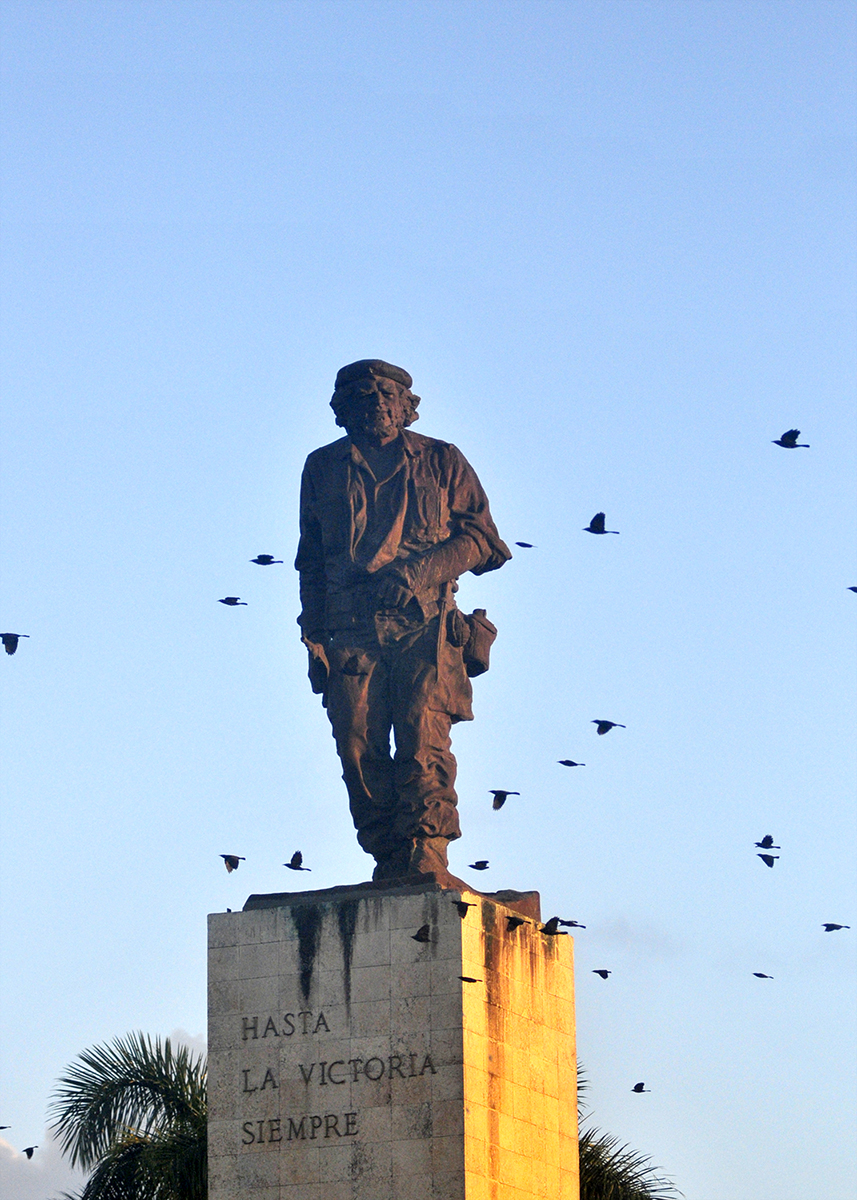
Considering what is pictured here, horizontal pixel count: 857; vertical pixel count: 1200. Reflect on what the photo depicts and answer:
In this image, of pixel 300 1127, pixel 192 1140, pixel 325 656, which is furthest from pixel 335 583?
pixel 192 1140

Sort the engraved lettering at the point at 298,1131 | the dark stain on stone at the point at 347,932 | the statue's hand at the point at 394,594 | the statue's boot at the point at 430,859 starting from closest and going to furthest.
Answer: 1. the engraved lettering at the point at 298,1131
2. the dark stain on stone at the point at 347,932
3. the statue's boot at the point at 430,859
4. the statue's hand at the point at 394,594

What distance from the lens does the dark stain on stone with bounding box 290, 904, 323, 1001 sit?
21.5m

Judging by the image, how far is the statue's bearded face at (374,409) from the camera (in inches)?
922

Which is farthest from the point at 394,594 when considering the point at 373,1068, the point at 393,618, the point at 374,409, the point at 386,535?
the point at 373,1068

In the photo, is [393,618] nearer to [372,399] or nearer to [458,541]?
[458,541]

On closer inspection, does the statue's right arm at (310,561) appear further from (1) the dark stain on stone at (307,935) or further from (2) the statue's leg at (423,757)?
(1) the dark stain on stone at (307,935)

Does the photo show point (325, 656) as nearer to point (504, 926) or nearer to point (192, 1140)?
point (504, 926)

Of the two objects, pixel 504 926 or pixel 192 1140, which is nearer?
pixel 504 926

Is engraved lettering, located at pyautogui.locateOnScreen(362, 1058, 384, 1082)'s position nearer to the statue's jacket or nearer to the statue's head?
the statue's jacket

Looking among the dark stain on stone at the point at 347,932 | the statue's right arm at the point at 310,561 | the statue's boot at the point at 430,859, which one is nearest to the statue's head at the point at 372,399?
the statue's right arm at the point at 310,561

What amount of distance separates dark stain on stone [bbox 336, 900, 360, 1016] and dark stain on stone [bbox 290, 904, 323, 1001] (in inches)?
7.3

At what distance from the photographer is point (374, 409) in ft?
76.8

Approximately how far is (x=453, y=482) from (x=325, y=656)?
195cm

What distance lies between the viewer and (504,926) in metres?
21.8
